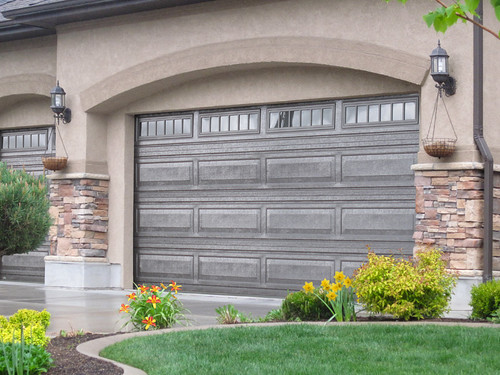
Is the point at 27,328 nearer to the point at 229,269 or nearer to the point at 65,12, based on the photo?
the point at 229,269

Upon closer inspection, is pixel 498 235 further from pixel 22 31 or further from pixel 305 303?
pixel 22 31

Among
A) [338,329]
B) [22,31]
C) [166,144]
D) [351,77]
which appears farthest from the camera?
[22,31]

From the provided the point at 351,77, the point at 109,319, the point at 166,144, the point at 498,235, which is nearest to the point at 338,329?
Result: the point at 109,319

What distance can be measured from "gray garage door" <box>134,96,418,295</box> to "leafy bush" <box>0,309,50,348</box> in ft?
22.7

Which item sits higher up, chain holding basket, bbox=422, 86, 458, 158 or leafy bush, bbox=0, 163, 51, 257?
chain holding basket, bbox=422, 86, 458, 158

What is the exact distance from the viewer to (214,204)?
16266mm

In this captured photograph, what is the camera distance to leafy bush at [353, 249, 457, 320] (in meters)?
9.87

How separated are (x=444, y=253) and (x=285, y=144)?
3.84 metres

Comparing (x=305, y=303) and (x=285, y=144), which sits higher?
(x=285, y=144)

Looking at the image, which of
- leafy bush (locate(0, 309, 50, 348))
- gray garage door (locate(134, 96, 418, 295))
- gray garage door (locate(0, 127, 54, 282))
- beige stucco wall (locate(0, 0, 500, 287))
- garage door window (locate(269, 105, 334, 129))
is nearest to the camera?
leafy bush (locate(0, 309, 50, 348))

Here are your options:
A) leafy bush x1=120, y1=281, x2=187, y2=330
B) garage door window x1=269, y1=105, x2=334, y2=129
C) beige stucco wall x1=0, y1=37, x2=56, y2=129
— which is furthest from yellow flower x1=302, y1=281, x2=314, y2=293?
beige stucco wall x1=0, y1=37, x2=56, y2=129

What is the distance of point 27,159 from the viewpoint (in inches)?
768

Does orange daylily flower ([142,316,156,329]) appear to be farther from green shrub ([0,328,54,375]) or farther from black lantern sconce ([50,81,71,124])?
black lantern sconce ([50,81,71,124])

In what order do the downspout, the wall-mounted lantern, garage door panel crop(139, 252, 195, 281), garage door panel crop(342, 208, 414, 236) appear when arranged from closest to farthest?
1. the downspout
2. the wall-mounted lantern
3. garage door panel crop(342, 208, 414, 236)
4. garage door panel crop(139, 252, 195, 281)
